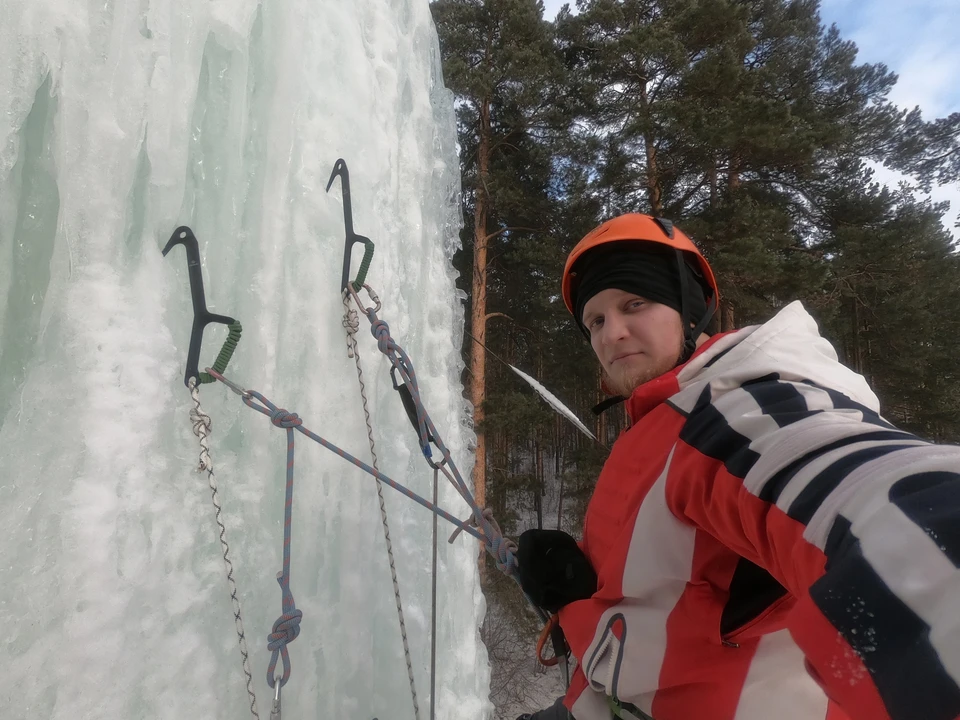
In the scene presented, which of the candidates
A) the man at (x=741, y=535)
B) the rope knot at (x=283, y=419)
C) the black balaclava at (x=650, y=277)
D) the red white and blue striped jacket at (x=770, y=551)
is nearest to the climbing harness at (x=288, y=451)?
the rope knot at (x=283, y=419)

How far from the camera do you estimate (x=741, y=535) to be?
596 millimetres

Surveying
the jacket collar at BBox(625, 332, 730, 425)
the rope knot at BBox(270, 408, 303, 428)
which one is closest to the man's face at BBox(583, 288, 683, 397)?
the jacket collar at BBox(625, 332, 730, 425)

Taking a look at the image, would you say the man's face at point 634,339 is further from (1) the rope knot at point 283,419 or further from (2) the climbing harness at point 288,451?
(1) the rope knot at point 283,419

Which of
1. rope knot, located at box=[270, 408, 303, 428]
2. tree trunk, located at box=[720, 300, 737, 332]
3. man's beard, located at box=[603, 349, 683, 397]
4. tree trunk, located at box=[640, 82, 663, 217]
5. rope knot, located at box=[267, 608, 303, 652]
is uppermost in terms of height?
tree trunk, located at box=[640, 82, 663, 217]

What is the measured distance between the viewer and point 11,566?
0.86 m

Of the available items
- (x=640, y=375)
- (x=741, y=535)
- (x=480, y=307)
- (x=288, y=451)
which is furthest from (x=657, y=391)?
(x=480, y=307)

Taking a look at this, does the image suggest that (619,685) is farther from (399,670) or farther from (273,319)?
(273,319)

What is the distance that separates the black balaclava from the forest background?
3.81 meters

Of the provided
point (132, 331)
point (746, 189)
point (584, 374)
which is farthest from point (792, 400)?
point (584, 374)

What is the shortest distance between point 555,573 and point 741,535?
47cm

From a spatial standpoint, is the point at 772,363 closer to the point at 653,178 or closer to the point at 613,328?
the point at 613,328

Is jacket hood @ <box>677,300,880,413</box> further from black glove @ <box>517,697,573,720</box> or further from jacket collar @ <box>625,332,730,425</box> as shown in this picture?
black glove @ <box>517,697,573,720</box>

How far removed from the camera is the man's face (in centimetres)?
107

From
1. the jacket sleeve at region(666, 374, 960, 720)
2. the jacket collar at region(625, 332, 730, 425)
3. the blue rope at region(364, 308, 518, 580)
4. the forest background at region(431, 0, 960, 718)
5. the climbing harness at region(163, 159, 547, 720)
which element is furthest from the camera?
the forest background at region(431, 0, 960, 718)
